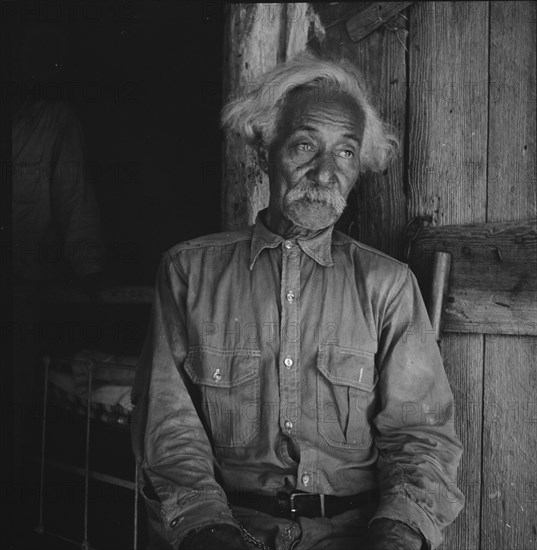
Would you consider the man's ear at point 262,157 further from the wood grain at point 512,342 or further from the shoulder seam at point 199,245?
the wood grain at point 512,342

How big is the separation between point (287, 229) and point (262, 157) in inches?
13.1

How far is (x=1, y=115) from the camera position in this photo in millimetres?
2857

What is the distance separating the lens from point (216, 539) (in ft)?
5.58

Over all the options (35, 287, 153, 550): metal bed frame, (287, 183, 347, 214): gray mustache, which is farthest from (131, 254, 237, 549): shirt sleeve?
(35, 287, 153, 550): metal bed frame

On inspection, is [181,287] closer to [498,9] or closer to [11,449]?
[498,9]

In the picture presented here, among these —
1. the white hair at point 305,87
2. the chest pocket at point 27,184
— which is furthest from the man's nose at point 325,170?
the chest pocket at point 27,184

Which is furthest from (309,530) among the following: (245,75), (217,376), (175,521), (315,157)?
(245,75)

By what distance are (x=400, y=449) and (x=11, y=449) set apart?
2.18m

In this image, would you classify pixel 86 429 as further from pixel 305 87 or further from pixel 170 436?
pixel 305 87

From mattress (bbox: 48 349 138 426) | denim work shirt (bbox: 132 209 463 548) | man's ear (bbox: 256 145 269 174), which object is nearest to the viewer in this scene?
denim work shirt (bbox: 132 209 463 548)

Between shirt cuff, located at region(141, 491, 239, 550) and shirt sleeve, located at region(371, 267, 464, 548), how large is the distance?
41 cm

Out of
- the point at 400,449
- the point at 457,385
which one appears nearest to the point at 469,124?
the point at 457,385

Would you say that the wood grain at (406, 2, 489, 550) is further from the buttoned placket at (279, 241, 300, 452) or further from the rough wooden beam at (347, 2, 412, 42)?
the buttoned placket at (279, 241, 300, 452)

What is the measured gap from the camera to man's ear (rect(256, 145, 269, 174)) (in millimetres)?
2287
